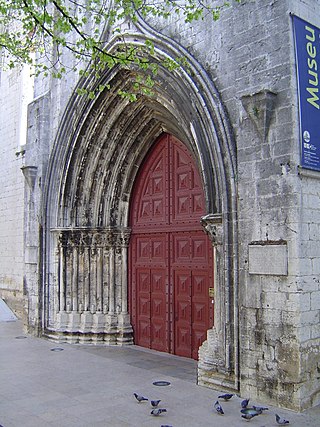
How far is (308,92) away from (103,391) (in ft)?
13.0

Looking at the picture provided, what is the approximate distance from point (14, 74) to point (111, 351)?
7905mm

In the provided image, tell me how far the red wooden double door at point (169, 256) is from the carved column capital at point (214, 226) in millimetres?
1230

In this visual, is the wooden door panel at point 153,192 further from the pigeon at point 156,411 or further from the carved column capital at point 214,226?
the pigeon at point 156,411

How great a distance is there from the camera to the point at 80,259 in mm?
8781

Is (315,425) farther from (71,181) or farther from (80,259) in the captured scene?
(71,181)

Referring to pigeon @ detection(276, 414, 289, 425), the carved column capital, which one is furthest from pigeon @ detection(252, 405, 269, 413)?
the carved column capital

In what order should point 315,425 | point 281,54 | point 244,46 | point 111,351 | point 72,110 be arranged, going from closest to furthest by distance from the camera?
point 315,425 < point 281,54 < point 244,46 < point 111,351 < point 72,110

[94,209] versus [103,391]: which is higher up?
[94,209]

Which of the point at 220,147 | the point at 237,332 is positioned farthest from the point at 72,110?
the point at 237,332

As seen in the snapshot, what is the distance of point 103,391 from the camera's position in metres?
5.69

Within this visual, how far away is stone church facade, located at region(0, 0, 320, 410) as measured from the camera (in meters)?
5.09

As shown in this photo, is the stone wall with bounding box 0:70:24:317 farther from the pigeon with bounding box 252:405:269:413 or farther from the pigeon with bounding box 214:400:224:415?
the pigeon with bounding box 252:405:269:413

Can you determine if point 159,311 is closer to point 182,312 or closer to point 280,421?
point 182,312

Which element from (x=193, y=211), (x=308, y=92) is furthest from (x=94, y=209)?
(x=308, y=92)
